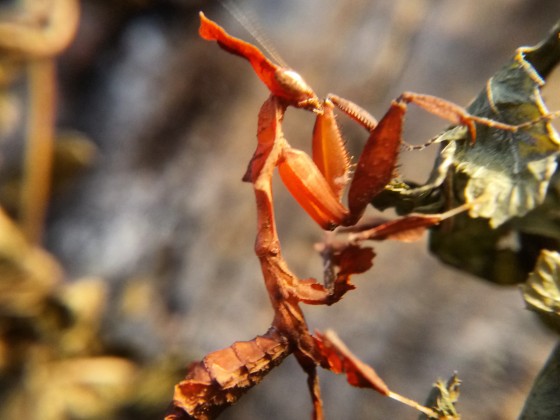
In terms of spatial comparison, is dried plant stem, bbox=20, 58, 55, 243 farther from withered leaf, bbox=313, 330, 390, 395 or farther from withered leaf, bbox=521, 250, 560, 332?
withered leaf, bbox=521, 250, 560, 332

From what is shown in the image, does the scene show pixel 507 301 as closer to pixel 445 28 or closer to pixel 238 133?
pixel 445 28

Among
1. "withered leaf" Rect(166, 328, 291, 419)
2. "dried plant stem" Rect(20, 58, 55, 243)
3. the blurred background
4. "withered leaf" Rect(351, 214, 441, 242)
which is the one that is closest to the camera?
"withered leaf" Rect(351, 214, 441, 242)

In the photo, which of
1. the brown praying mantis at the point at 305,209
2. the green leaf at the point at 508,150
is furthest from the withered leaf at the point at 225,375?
the green leaf at the point at 508,150

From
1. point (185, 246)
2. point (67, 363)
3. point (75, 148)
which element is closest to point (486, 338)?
point (185, 246)

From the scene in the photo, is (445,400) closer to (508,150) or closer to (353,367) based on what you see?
(353,367)

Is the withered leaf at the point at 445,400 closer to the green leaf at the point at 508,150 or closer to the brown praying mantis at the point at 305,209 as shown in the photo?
the brown praying mantis at the point at 305,209

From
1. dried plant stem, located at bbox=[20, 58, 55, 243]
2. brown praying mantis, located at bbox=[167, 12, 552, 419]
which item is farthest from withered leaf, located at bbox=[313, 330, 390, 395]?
dried plant stem, located at bbox=[20, 58, 55, 243]
